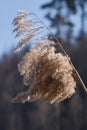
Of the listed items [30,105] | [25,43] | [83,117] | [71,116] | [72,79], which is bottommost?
[30,105]

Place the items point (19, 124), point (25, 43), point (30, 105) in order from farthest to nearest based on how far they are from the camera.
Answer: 1. point (30, 105)
2. point (19, 124)
3. point (25, 43)

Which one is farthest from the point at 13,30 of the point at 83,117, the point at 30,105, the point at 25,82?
the point at 30,105

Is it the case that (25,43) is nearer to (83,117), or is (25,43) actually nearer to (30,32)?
(30,32)

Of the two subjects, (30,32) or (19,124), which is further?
(19,124)

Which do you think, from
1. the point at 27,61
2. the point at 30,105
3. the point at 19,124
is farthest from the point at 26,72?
the point at 30,105

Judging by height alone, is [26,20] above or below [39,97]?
above

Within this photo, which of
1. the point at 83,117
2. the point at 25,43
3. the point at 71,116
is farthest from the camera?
the point at 71,116

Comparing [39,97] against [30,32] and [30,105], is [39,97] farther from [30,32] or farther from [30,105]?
[30,105]
